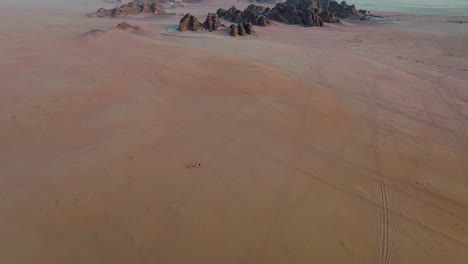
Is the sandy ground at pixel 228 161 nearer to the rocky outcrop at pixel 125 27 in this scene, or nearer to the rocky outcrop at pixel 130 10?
the rocky outcrop at pixel 125 27

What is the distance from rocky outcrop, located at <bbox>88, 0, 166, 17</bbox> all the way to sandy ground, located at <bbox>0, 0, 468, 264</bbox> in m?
18.5

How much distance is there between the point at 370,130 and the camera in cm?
862

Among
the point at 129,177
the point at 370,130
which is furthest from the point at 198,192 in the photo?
the point at 370,130

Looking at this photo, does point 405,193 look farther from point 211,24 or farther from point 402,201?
point 211,24

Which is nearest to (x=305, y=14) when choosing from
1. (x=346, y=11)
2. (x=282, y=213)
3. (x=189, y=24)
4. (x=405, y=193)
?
(x=346, y=11)

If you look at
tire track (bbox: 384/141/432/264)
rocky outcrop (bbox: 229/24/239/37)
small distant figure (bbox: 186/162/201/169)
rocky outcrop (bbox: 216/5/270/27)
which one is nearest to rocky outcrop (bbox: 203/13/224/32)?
rocky outcrop (bbox: 229/24/239/37)

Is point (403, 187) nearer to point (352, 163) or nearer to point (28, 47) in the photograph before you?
point (352, 163)

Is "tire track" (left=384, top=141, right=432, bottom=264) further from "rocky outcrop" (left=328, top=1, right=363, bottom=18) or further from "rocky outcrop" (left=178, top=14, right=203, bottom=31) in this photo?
"rocky outcrop" (left=328, top=1, right=363, bottom=18)

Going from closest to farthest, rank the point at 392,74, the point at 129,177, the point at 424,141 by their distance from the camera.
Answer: the point at 129,177, the point at 424,141, the point at 392,74

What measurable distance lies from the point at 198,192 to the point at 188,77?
724 cm

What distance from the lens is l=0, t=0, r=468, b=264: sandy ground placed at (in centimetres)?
486

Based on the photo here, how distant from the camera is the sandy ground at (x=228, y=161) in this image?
4.86 meters

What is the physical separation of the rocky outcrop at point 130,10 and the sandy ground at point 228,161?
60.7 ft

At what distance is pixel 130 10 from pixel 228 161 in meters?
31.3
